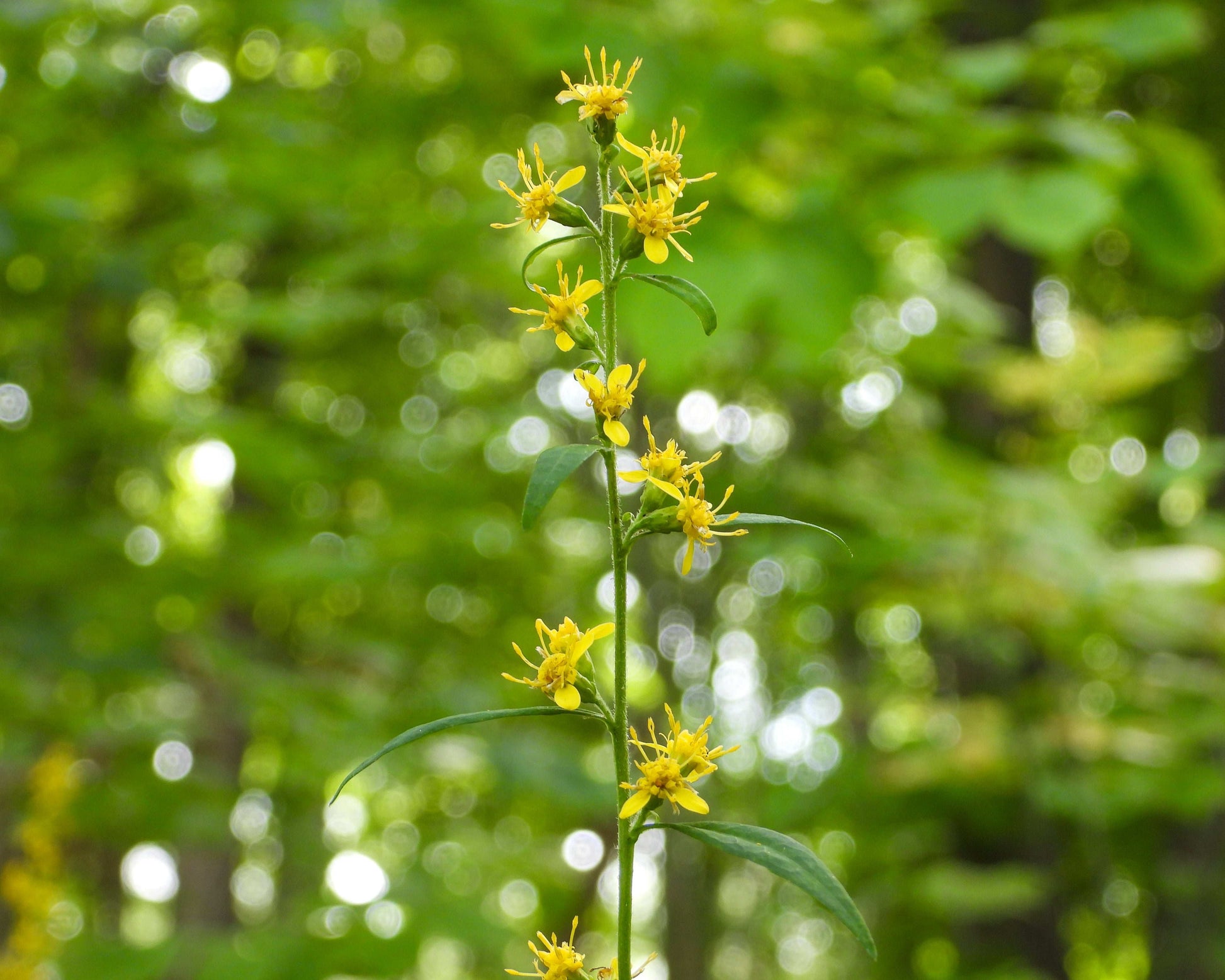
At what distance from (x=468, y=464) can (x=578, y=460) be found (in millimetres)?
5363

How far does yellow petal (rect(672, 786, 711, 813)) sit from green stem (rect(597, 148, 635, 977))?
4 cm

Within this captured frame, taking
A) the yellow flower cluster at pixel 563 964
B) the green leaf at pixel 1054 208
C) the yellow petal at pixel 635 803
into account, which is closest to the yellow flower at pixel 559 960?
the yellow flower cluster at pixel 563 964

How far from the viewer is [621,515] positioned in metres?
0.91

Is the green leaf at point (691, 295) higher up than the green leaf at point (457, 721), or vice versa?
the green leaf at point (691, 295)

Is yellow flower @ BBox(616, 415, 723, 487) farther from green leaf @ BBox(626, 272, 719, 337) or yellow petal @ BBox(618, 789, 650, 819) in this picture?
yellow petal @ BBox(618, 789, 650, 819)

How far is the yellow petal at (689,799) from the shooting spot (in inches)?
32.2

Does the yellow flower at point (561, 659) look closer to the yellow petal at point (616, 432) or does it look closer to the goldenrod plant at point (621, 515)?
the goldenrod plant at point (621, 515)

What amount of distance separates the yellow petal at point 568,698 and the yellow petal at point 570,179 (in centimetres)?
43

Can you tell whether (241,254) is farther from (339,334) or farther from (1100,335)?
(1100,335)

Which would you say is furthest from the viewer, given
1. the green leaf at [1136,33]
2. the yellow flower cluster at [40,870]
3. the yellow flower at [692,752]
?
the yellow flower cluster at [40,870]

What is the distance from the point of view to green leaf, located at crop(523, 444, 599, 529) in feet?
2.72

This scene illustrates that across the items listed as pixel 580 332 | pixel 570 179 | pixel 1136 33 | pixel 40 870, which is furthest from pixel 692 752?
pixel 40 870

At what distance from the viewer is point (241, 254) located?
23.8 feet

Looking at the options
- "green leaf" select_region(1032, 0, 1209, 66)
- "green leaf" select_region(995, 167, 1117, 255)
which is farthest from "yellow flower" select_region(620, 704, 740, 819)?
"green leaf" select_region(1032, 0, 1209, 66)
